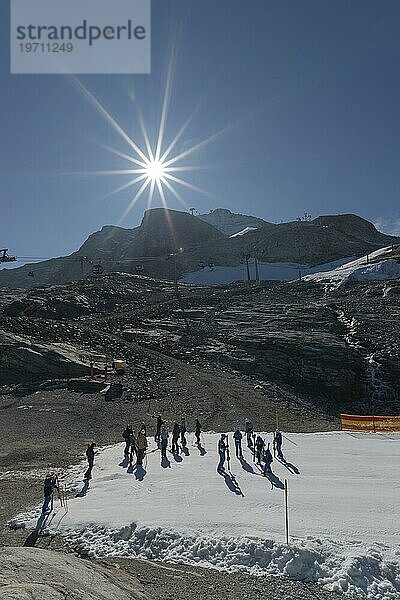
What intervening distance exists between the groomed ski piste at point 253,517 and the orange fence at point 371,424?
6859 mm

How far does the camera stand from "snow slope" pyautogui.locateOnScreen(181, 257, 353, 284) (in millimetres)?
109000

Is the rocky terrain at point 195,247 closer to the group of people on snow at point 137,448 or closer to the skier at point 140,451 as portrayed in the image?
the group of people on snow at point 137,448

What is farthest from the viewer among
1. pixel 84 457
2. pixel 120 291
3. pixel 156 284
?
pixel 156 284

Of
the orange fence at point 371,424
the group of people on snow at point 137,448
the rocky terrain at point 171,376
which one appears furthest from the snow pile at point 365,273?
the group of people on snow at point 137,448

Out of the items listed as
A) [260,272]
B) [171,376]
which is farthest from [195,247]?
[171,376]

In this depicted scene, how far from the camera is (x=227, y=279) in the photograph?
110 m

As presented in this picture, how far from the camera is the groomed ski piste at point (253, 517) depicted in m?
11.1

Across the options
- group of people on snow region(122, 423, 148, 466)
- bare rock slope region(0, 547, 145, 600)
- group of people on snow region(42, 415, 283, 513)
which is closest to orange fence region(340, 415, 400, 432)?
group of people on snow region(42, 415, 283, 513)

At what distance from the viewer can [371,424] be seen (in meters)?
28.1

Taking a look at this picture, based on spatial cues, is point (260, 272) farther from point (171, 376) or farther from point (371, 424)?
point (371, 424)

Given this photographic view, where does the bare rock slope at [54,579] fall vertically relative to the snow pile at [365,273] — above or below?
below

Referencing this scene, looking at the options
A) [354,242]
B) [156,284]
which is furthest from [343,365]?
[354,242]

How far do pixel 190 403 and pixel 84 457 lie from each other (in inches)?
482

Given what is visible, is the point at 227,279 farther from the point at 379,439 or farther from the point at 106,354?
the point at 379,439
